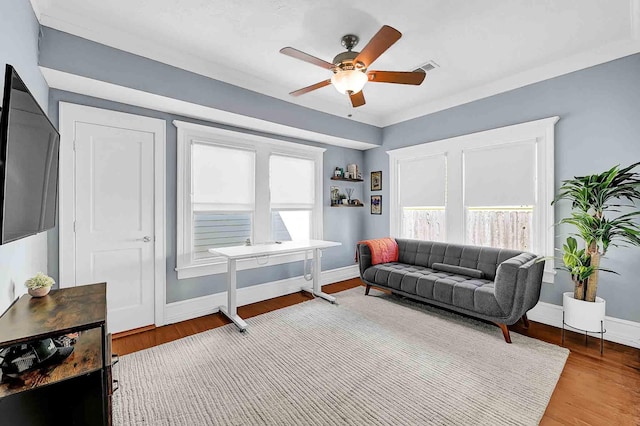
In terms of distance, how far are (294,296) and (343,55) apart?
3.12 meters

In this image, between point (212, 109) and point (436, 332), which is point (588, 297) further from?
point (212, 109)

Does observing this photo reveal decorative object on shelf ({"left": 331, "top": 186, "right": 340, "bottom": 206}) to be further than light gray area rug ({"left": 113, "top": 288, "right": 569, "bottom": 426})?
Yes

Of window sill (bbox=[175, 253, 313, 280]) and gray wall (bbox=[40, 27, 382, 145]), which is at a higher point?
gray wall (bbox=[40, 27, 382, 145])

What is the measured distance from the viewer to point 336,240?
16.4ft

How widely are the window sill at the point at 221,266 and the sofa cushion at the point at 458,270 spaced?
1948 millimetres

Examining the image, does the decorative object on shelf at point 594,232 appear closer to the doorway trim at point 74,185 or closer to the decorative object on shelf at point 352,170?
the decorative object on shelf at point 352,170

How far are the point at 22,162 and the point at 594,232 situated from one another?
402cm

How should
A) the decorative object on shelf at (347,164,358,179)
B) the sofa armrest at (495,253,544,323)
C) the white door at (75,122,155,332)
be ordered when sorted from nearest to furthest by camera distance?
the sofa armrest at (495,253,544,323) < the white door at (75,122,155,332) < the decorative object on shelf at (347,164,358,179)

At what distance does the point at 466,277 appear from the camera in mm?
3430

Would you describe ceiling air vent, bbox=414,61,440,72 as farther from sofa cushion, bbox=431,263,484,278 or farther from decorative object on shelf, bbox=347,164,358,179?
sofa cushion, bbox=431,263,484,278

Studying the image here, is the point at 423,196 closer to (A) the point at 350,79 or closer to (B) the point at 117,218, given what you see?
(A) the point at 350,79

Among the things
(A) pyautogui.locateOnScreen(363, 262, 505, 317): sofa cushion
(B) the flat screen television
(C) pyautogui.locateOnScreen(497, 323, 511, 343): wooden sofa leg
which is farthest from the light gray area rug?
(B) the flat screen television

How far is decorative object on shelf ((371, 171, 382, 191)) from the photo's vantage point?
5.06 meters

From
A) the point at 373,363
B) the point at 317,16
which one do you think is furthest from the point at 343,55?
the point at 373,363
